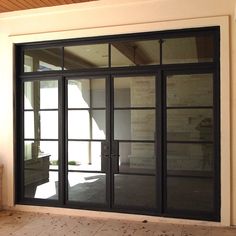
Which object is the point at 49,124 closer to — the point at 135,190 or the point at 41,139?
the point at 41,139

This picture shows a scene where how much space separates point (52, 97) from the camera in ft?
16.0

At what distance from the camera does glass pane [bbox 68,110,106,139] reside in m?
4.63

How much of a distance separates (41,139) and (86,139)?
32.1 inches

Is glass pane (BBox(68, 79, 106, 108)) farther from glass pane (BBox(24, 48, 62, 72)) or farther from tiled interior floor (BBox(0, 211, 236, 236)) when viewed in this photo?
tiled interior floor (BBox(0, 211, 236, 236))

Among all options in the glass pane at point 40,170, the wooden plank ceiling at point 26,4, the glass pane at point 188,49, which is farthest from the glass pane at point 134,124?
the wooden plank ceiling at point 26,4

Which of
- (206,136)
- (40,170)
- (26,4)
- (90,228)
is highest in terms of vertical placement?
(26,4)

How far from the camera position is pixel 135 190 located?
4520mm

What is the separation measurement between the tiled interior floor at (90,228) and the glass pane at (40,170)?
1.56ft

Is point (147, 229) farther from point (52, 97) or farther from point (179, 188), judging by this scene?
point (52, 97)

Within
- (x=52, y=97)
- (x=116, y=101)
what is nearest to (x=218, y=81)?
(x=116, y=101)

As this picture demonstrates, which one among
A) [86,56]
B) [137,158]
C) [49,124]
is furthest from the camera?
[49,124]

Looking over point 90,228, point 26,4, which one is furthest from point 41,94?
point 90,228

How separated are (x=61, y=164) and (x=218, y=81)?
2680 mm

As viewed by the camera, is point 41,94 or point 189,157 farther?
point 41,94
